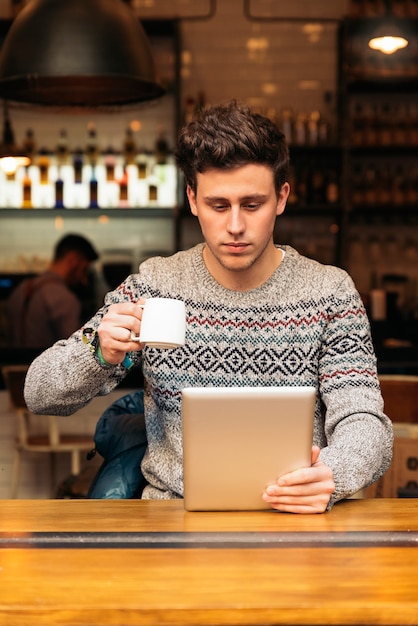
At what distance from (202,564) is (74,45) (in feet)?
5.99

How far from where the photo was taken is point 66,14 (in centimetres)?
281

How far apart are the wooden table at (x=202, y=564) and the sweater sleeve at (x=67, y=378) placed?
277mm

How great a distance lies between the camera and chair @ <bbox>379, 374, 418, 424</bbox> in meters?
3.06

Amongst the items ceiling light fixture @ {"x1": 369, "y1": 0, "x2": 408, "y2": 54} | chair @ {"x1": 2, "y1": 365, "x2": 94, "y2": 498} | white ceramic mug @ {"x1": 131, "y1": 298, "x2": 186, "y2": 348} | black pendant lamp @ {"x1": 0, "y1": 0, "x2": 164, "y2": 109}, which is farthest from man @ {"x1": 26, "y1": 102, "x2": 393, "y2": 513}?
ceiling light fixture @ {"x1": 369, "y1": 0, "x2": 408, "y2": 54}

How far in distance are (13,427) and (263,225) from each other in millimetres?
2793

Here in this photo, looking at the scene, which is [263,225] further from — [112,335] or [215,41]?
[215,41]

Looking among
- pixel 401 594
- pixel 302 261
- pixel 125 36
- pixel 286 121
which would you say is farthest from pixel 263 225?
pixel 286 121

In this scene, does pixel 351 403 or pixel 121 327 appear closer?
pixel 121 327

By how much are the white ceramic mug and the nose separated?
0.38 meters

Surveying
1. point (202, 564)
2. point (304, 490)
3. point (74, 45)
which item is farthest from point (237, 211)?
point (74, 45)

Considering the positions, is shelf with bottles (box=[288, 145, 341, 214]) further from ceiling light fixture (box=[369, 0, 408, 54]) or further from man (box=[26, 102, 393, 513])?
man (box=[26, 102, 393, 513])

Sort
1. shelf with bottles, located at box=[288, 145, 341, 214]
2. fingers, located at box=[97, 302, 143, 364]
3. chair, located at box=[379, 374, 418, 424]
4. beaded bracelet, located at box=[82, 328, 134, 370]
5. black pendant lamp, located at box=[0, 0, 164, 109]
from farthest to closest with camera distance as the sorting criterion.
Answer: shelf with bottles, located at box=[288, 145, 341, 214] < chair, located at box=[379, 374, 418, 424] < black pendant lamp, located at box=[0, 0, 164, 109] < beaded bracelet, located at box=[82, 328, 134, 370] < fingers, located at box=[97, 302, 143, 364]

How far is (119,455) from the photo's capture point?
2.21m

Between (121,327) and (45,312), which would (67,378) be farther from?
(45,312)
